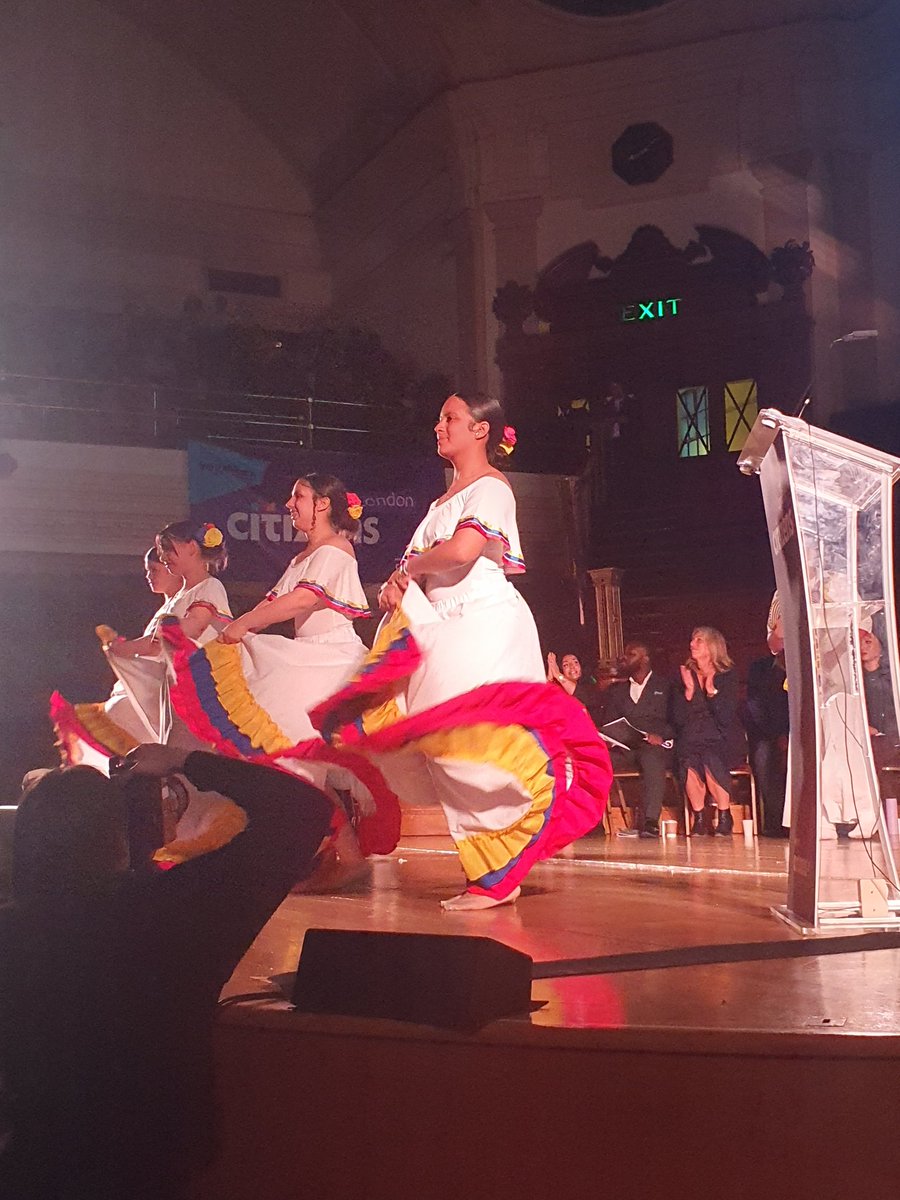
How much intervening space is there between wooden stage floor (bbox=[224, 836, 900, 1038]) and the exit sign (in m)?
7.55

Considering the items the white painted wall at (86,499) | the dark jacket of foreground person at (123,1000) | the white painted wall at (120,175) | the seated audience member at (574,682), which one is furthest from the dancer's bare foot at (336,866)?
the white painted wall at (120,175)

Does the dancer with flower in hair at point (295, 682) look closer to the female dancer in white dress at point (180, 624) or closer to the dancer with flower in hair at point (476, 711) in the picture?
the female dancer in white dress at point (180, 624)

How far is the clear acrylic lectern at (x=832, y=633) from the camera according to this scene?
3.11m

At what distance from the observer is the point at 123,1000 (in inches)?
73.9

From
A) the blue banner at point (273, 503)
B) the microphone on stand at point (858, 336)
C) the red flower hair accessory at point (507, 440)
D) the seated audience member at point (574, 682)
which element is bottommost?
the seated audience member at point (574, 682)

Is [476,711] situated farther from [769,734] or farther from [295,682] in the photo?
[769,734]

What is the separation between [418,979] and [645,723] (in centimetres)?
624

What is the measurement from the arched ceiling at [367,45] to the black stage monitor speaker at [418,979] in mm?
11541

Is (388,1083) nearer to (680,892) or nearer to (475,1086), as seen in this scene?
(475,1086)

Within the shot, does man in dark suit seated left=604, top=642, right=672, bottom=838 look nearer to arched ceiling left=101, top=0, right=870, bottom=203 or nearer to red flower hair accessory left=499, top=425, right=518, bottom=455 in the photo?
red flower hair accessory left=499, top=425, right=518, bottom=455

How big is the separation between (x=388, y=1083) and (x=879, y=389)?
10.7 metres

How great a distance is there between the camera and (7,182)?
41.9ft

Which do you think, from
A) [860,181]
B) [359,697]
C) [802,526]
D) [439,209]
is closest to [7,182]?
[439,209]

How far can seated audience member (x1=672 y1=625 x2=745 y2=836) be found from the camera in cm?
798
